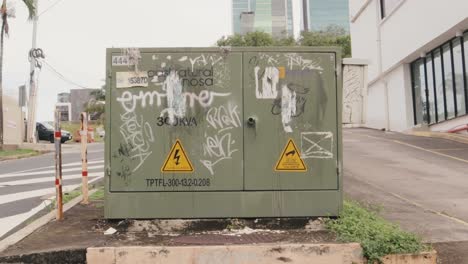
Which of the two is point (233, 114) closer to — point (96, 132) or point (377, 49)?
point (377, 49)

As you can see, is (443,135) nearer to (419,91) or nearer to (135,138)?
(419,91)

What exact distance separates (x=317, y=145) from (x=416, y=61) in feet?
62.5

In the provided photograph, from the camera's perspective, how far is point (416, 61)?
23000 mm

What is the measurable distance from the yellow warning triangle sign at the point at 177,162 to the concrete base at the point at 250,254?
100cm

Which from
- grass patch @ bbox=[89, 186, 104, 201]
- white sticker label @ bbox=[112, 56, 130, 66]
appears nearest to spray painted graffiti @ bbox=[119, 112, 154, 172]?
white sticker label @ bbox=[112, 56, 130, 66]

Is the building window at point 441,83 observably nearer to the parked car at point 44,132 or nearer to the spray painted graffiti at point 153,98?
the spray painted graffiti at point 153,98

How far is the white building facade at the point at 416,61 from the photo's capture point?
18.5m

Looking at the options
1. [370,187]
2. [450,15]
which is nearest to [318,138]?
[370,187]

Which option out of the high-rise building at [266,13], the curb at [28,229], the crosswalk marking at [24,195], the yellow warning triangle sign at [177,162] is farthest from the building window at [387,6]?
the high-rise building at [266,13]

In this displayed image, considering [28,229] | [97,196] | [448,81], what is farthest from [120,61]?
[448,81]

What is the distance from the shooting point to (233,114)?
18.4 ft

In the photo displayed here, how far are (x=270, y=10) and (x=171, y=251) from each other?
118671 mm

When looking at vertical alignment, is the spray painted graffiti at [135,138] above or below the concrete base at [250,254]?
above

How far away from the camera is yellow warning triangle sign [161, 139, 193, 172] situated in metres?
5.58
